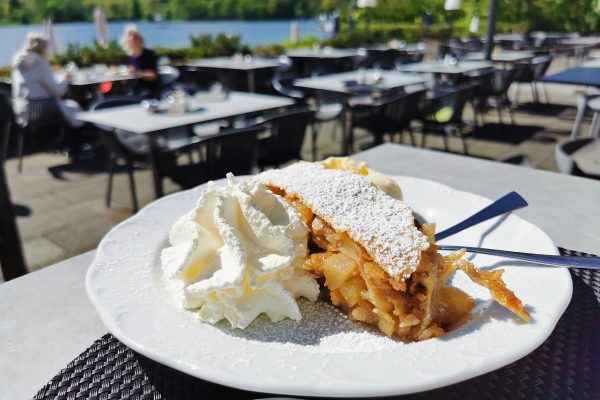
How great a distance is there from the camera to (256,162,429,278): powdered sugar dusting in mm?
871

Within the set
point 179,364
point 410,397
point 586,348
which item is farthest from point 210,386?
point 586,348

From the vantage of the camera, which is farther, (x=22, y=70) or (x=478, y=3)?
(x=478, y=3)

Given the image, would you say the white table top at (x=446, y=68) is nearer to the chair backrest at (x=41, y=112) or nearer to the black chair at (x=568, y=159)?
the black chair at (x=568, y=159)

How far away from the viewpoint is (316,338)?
0.84 m

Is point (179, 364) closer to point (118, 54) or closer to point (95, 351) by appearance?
point (95, 351)

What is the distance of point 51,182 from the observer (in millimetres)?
5227

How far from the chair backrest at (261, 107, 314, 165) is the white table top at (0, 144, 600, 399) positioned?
6.53 ft

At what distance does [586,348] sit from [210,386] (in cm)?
68

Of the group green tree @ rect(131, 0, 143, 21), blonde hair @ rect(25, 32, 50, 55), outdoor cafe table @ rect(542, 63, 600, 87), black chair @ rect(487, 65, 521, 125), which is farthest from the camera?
green tree @ rect(131, 0, 143, 21)

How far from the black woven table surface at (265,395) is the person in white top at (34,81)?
16.8 ft

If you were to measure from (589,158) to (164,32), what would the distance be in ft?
88.0

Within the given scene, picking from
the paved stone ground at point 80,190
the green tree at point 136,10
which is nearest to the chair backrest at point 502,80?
the paved stone ground at point 80,190

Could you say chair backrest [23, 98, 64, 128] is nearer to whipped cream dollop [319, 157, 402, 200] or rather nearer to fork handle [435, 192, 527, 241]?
whipped cream dollop [319, 157, 402, 200]

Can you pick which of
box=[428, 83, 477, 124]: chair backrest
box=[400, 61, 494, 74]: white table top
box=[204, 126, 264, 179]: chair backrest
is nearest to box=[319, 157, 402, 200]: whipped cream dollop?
box=[204, 126, 264, 179]: chair backrest
